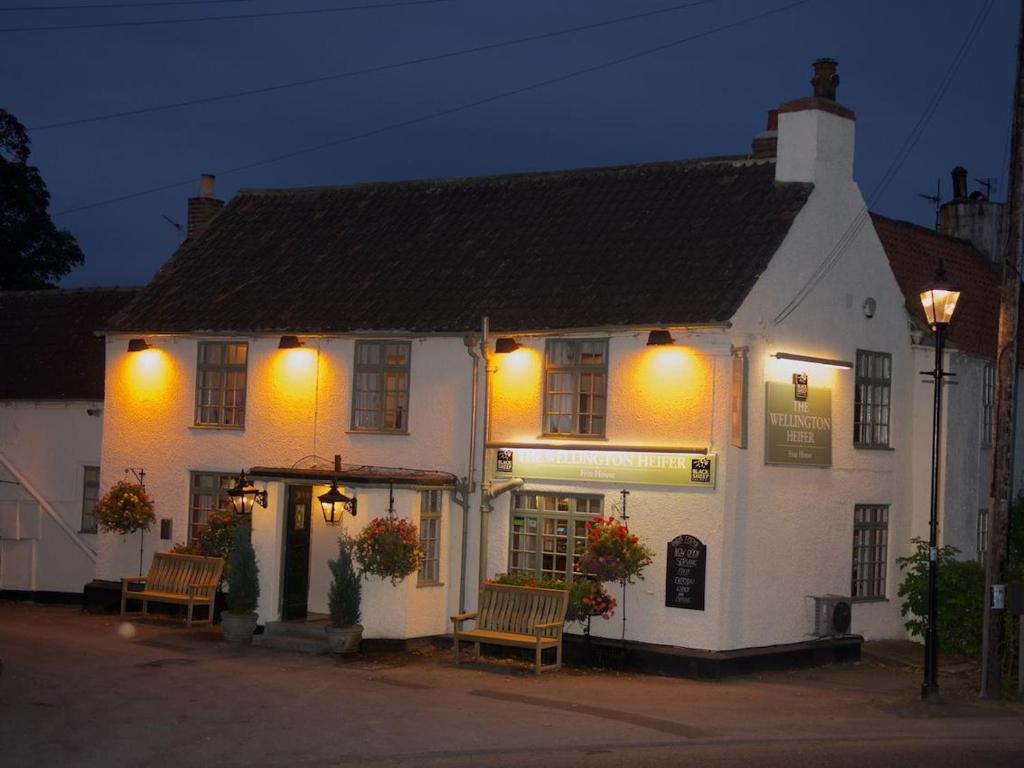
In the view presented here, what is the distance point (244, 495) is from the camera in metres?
23.3

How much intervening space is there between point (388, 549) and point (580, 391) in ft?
12.3

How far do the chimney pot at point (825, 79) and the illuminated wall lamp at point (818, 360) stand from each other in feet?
13.4

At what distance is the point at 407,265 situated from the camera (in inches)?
995

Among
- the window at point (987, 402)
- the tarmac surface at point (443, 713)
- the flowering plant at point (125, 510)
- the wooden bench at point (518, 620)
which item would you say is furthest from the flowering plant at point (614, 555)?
the flowering plant at point (125, 510)

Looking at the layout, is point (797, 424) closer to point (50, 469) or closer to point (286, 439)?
point (286, 439)

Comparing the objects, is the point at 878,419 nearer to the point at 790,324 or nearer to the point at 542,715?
the point at 790,324

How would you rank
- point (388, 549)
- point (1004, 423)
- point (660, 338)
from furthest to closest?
point (388, 549)
point (660, 338)
point (1004, 423)

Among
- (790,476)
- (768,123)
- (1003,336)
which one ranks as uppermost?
(768,123)

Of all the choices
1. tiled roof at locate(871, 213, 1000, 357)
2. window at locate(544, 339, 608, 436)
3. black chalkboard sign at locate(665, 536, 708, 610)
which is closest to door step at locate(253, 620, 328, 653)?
window at locate(544, 339, 608, 436)

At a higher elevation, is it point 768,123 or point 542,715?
point 768,123

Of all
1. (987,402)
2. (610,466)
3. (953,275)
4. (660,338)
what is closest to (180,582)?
(610,466)

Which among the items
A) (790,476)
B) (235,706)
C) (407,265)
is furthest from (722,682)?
(407,265)

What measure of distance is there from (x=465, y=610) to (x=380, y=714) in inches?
256

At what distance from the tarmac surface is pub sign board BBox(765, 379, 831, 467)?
10.5 feet
